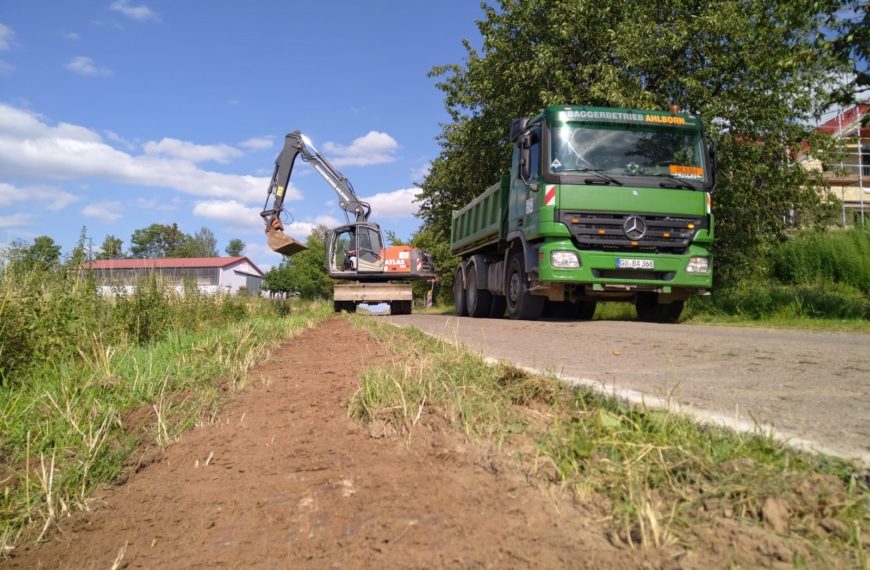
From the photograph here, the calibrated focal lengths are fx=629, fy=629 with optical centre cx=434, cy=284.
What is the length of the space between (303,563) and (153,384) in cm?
281

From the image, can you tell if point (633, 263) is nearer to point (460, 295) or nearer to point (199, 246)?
point (460, 295)

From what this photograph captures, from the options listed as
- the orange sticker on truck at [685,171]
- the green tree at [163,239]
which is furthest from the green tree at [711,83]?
the green tree at [163,239]

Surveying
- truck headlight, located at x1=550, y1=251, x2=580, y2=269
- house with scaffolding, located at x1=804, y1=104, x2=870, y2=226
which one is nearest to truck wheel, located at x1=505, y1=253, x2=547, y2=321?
truck headlight, located at x1=550, y1=251, x2=580, y2=269

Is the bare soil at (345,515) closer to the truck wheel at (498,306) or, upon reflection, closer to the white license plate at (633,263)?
the white license plate at (633,263)

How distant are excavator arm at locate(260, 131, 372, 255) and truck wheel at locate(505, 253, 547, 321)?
9875mm

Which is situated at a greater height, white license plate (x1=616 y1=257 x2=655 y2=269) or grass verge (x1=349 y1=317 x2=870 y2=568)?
white license plate (x1=616 y1=257 x2=655 y2=269)

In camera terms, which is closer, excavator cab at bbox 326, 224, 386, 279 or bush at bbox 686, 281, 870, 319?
bush at bbox 686, 281, 870, 319

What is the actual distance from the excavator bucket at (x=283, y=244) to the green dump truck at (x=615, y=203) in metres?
11.1

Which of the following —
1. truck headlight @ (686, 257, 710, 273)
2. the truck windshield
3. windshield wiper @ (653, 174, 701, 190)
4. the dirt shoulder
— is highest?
the truck windshield

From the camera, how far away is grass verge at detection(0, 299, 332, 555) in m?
2.56

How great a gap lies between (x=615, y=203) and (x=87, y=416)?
26.1 feet

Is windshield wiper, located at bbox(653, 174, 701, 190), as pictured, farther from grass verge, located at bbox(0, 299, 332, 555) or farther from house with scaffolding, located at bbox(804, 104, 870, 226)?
grass verge, located at bbox(0, 299, 332, 555)

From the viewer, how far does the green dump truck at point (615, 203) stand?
9688 millimetres

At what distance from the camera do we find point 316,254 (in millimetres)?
75188
